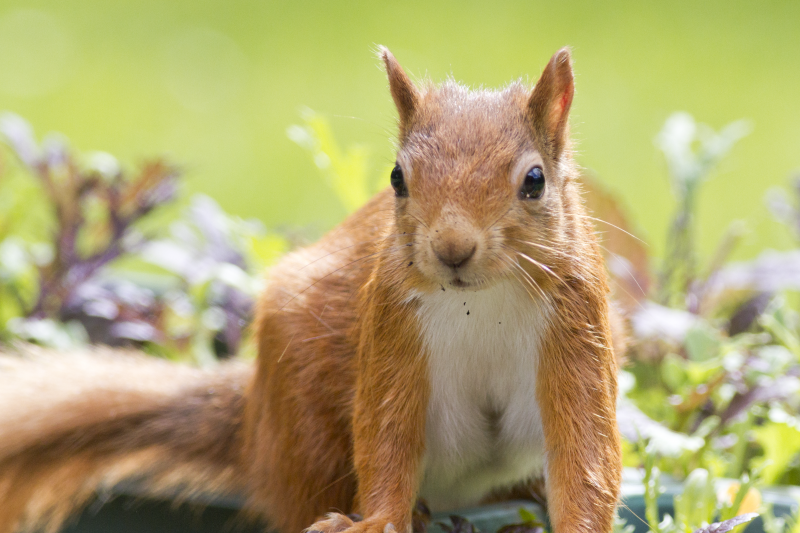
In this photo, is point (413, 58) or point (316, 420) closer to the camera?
point (316, 420)

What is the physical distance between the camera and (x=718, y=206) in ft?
12.2

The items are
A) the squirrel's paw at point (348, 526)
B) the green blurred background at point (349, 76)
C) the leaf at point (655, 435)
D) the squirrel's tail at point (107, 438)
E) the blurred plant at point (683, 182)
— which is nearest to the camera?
the squirrel's paw at point (348, 526)

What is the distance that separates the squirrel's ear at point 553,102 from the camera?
3.67 ft

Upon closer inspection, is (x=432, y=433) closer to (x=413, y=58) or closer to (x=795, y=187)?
(x=795, y=187)

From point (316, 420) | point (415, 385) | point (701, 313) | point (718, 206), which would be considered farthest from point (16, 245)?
point (718, 206)

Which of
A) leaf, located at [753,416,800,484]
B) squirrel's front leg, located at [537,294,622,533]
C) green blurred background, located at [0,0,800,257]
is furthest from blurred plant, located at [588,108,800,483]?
green blurred background, located at [0,0,800,257]

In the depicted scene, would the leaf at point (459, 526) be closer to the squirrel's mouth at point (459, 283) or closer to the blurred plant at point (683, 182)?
the squirrel's mouth at point (459, 283)

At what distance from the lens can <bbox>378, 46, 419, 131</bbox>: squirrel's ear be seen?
1173 mm

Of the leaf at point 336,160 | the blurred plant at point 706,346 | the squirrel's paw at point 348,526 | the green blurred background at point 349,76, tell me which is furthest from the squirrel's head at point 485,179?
the green blurred background at point 349,76

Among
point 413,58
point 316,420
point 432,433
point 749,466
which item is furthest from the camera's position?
point 413,58

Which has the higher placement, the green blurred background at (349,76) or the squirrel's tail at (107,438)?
the green blurred background at (349,76)

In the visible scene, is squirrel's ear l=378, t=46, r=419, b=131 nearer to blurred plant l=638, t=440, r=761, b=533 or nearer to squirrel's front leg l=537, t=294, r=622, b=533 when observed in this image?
squirrel's front leg l=537, t=294, r=622, b=533

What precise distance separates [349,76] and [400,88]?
10.2 ft

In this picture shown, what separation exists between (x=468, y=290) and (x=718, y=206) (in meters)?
2.95
